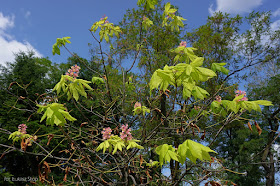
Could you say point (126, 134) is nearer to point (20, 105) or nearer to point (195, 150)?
point (195, 150)

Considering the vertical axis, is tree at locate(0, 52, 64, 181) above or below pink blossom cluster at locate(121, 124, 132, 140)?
above

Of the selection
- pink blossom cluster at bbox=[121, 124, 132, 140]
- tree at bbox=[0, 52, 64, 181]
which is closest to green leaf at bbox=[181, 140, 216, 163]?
pink blossom cluster at bbox=[121, 124, 132, 140]

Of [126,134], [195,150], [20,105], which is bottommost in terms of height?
[195,150]

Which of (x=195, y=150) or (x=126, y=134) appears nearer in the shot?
(x=195, y=150)

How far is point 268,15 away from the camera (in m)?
8.75

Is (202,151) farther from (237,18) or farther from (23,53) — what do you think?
(23,53)

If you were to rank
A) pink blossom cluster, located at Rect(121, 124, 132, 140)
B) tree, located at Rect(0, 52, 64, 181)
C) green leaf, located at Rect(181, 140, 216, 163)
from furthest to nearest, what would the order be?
tree, located at Rect(0, 52, 64, 181), pink blossom cluster, located at Rect(121, 124, 132, 140), green leaf, located at Rect(181, 140, 216, 163)

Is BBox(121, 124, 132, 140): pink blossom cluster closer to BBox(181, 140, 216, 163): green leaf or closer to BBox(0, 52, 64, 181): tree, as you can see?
BBox(181, 140, 216, 163): green leaf

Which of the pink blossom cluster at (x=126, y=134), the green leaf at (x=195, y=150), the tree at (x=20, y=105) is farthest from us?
the tree at (x=20, y=105)

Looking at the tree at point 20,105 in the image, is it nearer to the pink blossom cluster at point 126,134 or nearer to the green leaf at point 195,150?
the pink blossom cluster at point 126,134

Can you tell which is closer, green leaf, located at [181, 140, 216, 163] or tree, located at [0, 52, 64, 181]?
green leaf, located at [181, 140, 216, 163]

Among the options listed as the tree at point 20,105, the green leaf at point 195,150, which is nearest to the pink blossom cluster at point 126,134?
the green leaf at point 195,150

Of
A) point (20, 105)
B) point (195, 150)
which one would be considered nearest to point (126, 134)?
point (195, 150)

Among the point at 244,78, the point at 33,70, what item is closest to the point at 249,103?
the point at 244,78
